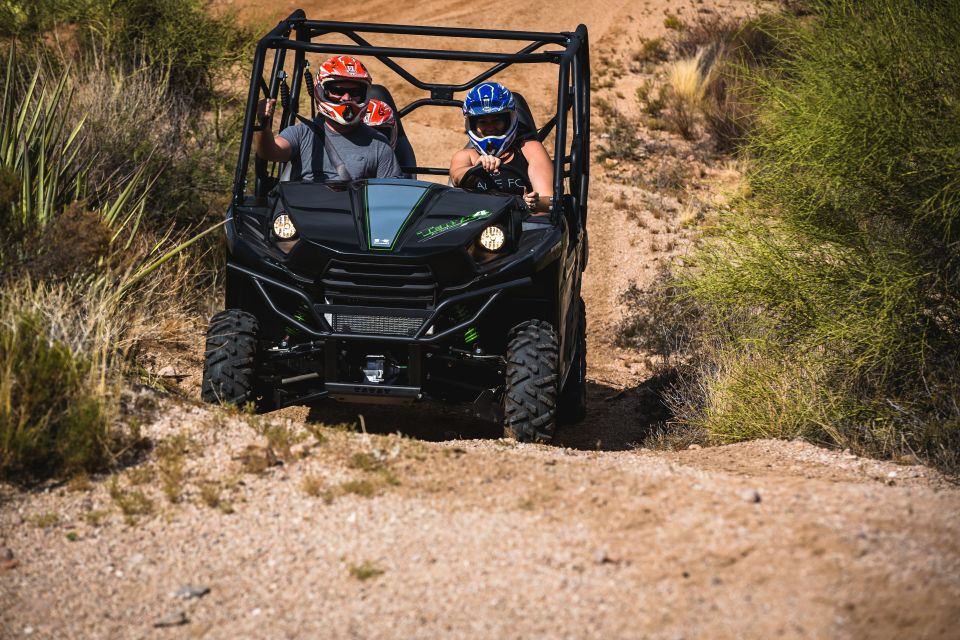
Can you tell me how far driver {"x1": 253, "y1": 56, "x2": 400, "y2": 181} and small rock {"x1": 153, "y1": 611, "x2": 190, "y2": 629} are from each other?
342 cm

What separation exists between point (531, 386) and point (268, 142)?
2158 mm

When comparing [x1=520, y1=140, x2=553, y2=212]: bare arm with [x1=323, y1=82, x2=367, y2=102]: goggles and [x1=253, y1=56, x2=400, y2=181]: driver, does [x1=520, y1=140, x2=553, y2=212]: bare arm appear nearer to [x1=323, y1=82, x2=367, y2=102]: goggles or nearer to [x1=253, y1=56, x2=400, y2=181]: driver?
[x1=253, y1=56, x2=400, y2=181]: driver

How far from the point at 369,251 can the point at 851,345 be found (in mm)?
3151

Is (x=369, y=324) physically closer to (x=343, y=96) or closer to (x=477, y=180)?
(x=477, y=180)

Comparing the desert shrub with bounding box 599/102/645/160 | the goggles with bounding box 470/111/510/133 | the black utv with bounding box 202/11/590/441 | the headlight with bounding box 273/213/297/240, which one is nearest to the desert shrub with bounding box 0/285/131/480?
the black utv with bounding box 202/11/590/441

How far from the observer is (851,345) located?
22.3ft

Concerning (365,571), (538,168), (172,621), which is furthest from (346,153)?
(172,621)

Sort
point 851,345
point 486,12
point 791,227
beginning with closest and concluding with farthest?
point 851,345
point 791,227
point 486,12

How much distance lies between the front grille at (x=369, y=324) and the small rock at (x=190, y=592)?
5.56 feet

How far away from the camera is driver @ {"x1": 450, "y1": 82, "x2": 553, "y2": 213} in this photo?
21.5 feet

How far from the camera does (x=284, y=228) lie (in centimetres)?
551

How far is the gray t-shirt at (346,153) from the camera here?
6.73m

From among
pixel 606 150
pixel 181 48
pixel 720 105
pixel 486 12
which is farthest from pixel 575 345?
pixel 486 12

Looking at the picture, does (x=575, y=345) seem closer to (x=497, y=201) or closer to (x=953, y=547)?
(x=497, y=201)
